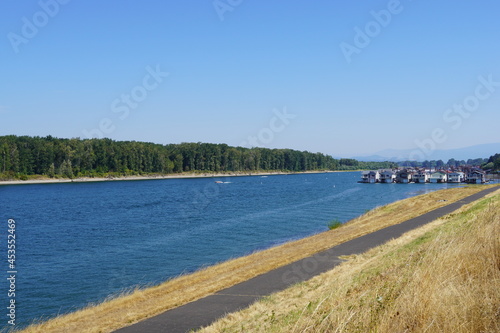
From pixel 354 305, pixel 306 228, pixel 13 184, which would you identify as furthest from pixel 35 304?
pixel 13 184

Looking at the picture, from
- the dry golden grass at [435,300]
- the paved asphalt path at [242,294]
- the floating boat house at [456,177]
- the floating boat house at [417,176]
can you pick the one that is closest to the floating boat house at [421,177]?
the floating boat house at [417,176]

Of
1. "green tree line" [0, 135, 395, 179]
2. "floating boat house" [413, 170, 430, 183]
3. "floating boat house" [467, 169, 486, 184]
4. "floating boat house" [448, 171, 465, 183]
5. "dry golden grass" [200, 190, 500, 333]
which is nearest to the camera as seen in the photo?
"dry golden grass" [200, 190, 500, 333]

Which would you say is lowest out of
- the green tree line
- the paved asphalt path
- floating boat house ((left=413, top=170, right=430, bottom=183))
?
the paved asphalt path

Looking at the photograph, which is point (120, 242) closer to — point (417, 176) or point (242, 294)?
point (242, 294)

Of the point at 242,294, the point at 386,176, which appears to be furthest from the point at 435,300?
the point at 386,176

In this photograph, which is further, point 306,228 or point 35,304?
point 306,228

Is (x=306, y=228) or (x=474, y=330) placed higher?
(x=474, y=330)

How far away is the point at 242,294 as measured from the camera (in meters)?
14.8

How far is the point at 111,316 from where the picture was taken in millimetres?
14359

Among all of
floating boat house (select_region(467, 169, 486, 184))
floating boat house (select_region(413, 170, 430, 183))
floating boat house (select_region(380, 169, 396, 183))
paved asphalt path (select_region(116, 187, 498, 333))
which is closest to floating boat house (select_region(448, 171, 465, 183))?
floating boat house (select_region(467, 169, 486, 184))

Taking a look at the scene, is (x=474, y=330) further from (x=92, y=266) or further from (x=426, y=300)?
(x=92, y=266)

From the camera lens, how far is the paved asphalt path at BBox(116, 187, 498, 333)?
481 inches

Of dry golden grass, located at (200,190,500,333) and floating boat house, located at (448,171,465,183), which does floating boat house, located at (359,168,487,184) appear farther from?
dry golden grass, located at (200,190,500,333)

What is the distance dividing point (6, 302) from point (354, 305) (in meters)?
19.8
